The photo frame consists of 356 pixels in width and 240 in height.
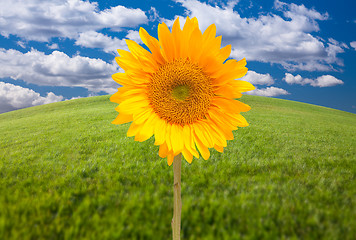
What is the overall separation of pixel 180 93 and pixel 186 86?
0.21ft

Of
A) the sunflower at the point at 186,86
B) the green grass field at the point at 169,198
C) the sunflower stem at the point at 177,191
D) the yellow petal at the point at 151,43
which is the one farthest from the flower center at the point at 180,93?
the green grass field at the point at 169,198

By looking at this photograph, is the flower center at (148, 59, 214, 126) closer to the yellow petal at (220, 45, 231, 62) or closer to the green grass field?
the yellow petal at (220, 45, 231, 62)

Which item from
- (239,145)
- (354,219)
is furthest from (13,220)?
(239,145)

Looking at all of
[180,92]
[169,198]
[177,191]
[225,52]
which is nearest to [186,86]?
[180,92]

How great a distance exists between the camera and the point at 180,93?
1.67 meters

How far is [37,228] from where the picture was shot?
328cm

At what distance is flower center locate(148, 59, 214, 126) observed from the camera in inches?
65.2

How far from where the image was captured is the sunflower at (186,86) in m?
1.60

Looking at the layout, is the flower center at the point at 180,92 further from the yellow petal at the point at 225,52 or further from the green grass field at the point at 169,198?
the green grass field at the point at 169,198

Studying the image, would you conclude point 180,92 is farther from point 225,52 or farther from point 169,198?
point 169,198

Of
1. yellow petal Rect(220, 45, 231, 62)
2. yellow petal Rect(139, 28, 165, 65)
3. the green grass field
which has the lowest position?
the green grass field

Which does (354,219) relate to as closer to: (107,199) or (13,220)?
(107,199)

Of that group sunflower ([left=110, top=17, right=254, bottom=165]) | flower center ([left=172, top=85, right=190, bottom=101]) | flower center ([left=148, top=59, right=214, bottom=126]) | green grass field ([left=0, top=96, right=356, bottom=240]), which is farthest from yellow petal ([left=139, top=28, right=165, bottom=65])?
green grass field ([left=0, top=96, right=356, bottom=240])

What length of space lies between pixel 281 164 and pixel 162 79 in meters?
5.52
